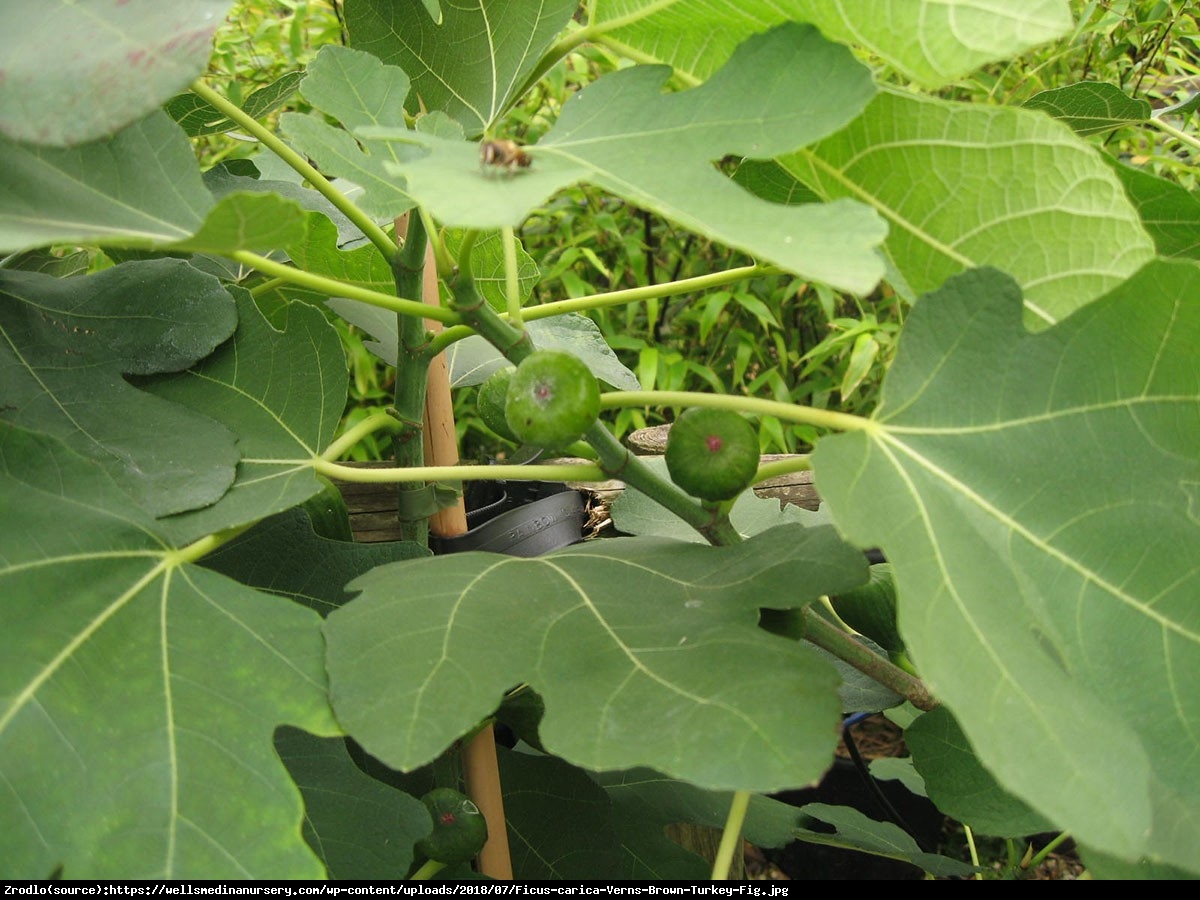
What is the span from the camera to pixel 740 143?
0.52 metres

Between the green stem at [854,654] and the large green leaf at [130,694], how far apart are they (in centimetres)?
32

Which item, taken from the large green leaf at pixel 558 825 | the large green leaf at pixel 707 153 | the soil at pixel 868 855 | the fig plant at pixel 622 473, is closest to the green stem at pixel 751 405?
the fig plant at pixel 622 473

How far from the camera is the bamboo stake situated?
2.29 ft

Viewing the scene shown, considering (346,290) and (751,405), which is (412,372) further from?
(751,405)

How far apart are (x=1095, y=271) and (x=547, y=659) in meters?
0.37

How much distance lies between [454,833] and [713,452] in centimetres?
31

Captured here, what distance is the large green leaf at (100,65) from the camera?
0.49 metres

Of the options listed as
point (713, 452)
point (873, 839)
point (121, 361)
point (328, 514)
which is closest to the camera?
point (713, 452)

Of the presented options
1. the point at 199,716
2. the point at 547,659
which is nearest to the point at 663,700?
the point at 547,659

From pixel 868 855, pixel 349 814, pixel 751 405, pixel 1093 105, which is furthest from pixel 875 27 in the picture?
pixel 868 855

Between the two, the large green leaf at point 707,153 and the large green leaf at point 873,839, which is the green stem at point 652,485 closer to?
the large green leaf at point 707,153

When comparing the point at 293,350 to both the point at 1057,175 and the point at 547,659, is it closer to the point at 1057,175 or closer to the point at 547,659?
the point at 547,659

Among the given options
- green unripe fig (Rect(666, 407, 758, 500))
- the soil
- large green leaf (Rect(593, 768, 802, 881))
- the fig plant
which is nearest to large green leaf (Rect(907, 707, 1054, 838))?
the fig plant

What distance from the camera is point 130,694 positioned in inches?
20.6
